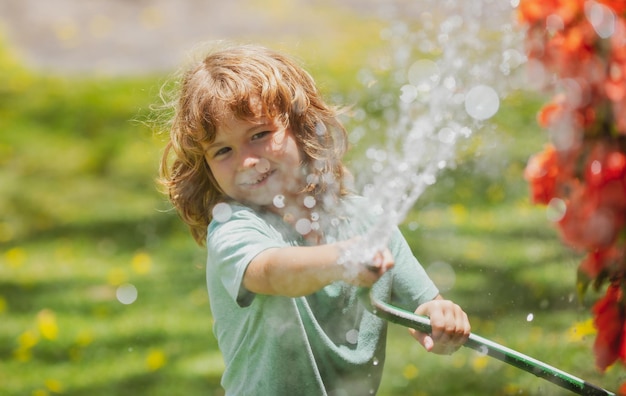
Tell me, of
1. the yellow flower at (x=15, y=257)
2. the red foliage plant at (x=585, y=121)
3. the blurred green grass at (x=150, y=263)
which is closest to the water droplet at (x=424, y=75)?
the blurred green grass at (x=150, y=263)

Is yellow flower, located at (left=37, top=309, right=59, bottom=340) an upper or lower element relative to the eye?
lower

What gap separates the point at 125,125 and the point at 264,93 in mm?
4086

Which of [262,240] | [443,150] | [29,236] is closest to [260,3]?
[29,236]

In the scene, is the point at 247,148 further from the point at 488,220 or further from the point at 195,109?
the point at 488,220

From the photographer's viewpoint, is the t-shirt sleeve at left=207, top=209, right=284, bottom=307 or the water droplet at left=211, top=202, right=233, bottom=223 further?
the water droplet at left=211, top=202, right=233, bottom=223

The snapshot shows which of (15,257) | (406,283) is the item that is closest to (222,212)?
(406,283)

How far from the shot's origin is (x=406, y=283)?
6.42 ft

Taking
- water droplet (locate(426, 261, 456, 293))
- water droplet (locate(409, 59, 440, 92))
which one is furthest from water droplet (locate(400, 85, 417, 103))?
water droplet (locate(426, 261, 456, 293))

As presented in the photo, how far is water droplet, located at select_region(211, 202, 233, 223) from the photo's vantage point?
Result: 6.21 feet

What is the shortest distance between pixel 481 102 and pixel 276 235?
0.65 metres

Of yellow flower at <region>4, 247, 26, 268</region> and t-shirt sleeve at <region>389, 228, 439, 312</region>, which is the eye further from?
yellow flower at <region>4, 247, 26, 268</region>

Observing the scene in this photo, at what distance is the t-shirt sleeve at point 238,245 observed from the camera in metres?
1.76

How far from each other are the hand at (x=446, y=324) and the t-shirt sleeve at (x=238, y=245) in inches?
13.1

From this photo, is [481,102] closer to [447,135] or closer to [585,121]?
[447,135]
